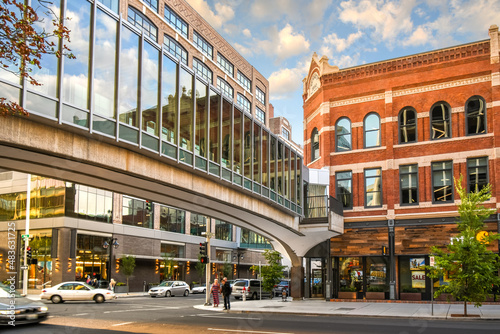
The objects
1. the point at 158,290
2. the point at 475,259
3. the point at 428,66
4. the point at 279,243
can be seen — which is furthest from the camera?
the point at 158,290

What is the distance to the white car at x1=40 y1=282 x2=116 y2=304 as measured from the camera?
31.3 metres

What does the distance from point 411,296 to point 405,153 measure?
357 inches

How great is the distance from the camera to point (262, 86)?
265 ft

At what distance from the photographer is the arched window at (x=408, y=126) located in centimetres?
3353

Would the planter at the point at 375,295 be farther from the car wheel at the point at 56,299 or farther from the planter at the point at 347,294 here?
the car wheel at the point at 56,299

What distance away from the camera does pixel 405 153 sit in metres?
33.4

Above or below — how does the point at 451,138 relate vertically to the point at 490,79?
below

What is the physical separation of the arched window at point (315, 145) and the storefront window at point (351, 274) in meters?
8.39

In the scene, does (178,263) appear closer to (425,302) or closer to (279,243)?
(279,243)

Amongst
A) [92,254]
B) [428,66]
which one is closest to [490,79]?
[428,66]

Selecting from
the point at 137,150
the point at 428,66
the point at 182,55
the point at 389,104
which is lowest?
the point at 137,150

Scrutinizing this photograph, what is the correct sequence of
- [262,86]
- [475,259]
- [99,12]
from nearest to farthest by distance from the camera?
[99,12], [475,259], [262,86]

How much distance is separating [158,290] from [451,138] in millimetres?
25665

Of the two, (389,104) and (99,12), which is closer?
(99,12)
